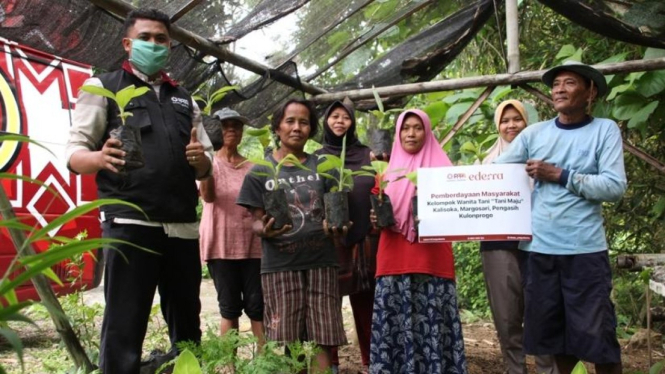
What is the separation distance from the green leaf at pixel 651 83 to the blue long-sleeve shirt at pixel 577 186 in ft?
4.82

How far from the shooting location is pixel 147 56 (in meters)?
2.44

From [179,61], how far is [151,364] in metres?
1.81

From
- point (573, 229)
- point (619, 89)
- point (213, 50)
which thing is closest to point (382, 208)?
point (573, 229)

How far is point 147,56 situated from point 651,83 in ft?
10.4

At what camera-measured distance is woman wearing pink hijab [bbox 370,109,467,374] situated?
3092 mm

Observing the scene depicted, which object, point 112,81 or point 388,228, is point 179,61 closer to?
point 112,81

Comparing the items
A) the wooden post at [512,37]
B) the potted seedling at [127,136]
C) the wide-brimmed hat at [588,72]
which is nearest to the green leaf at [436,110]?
the wooden post at [512,37]

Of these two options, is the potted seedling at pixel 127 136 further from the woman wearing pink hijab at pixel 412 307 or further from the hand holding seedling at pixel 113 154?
the woman wearing pink hijab at pixel 412 307

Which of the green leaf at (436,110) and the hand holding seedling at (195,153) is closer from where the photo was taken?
the hand holding seedling at (195,153)

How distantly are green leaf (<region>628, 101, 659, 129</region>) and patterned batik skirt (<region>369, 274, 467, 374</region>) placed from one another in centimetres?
193

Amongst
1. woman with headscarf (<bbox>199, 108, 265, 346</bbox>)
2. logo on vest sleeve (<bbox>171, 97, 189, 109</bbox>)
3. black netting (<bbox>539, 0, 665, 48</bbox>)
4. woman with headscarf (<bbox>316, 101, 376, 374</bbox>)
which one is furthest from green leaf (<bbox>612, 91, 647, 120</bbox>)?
logo on vest sleeve (<bbox>171, 97, 189, 109</bbox>)

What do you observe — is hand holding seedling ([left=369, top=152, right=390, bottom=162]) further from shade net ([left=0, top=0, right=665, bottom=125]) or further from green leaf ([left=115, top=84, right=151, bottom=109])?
green leaf ([left=115, top=84, right=151, bottom=109])

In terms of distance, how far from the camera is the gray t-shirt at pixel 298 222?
308cm

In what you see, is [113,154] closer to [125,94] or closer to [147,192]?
[125,94]
